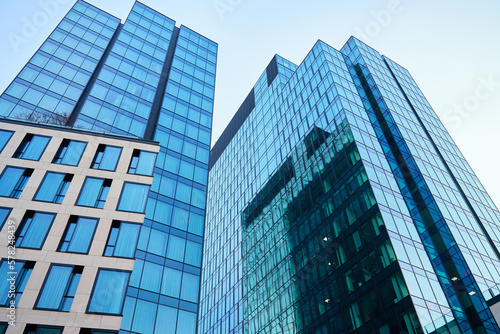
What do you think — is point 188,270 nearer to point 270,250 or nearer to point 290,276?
point 290,276

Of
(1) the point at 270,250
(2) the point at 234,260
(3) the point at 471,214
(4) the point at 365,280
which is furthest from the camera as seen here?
(2) the point at 234,260

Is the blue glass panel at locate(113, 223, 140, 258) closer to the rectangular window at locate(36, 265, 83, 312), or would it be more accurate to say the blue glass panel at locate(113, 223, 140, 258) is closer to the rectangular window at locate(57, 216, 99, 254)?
the rectangular window at locate(57, 216, 99, 254)

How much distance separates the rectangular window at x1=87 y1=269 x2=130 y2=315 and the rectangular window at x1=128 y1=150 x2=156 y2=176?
954 centimetres

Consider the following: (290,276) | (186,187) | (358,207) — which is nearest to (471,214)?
(358,207)

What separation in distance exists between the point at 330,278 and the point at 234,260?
29.9m

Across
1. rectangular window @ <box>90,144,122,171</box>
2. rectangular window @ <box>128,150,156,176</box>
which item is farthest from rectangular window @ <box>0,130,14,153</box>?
rectangular window @ <box>128,150,156,176</box>

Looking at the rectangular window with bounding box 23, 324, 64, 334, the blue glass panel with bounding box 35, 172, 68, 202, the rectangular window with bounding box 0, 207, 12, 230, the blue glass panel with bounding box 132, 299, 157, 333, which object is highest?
the blue glass panel with bounding box 35, 172, 68, 202

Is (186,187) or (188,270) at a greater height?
(186,187)

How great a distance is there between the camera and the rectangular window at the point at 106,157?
3209cm

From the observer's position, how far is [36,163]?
3012 cm

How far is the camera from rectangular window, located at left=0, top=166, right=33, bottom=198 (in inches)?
1094

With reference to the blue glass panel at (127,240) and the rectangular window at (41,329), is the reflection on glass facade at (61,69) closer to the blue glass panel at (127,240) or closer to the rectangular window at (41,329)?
the blue glass panel at (127,240)

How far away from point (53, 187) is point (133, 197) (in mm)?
5861

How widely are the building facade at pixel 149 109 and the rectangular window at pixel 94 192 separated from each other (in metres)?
3.95
